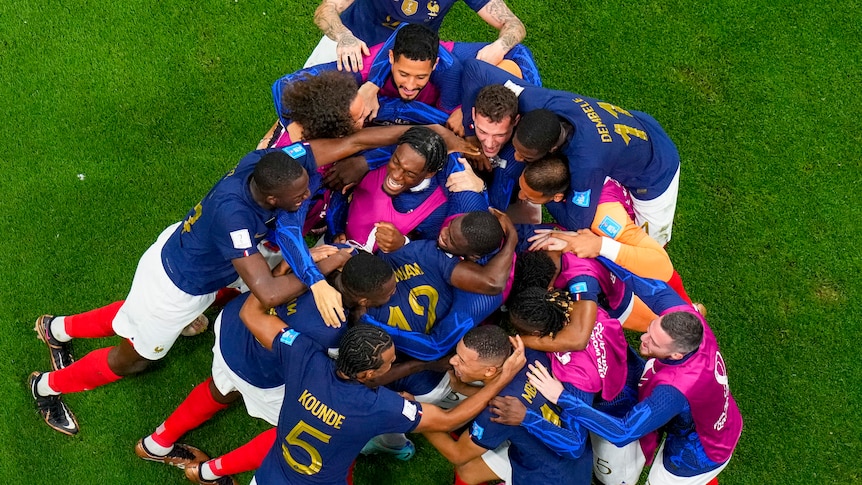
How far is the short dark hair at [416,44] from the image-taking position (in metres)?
5.21

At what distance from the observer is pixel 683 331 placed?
4723 mm

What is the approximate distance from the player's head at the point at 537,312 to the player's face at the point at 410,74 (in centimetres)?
167

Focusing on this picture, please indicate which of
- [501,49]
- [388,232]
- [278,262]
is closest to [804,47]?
[501,49]

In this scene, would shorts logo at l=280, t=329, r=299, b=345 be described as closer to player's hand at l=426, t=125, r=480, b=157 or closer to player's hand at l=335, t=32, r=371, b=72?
player's hand at l=426, t=125, r=480, b=157

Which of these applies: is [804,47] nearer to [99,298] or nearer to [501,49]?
[501,49]

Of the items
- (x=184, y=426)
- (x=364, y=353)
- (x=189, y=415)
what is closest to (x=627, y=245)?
(x=364, y=353)

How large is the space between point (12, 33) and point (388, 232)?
4.87 m

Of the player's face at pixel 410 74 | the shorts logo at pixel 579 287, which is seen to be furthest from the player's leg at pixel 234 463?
the player's face at pixel 410 74

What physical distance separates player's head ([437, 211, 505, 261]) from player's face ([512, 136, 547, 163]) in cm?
53

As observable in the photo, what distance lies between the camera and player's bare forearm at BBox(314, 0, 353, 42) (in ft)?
19.3

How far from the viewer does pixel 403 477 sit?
247 inches

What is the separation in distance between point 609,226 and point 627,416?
1.28 m

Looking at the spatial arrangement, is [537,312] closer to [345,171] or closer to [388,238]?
[388,238]

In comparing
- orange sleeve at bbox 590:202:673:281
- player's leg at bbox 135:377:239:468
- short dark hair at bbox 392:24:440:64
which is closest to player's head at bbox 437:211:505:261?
orange sleeve at bbox 590:202:673:281
